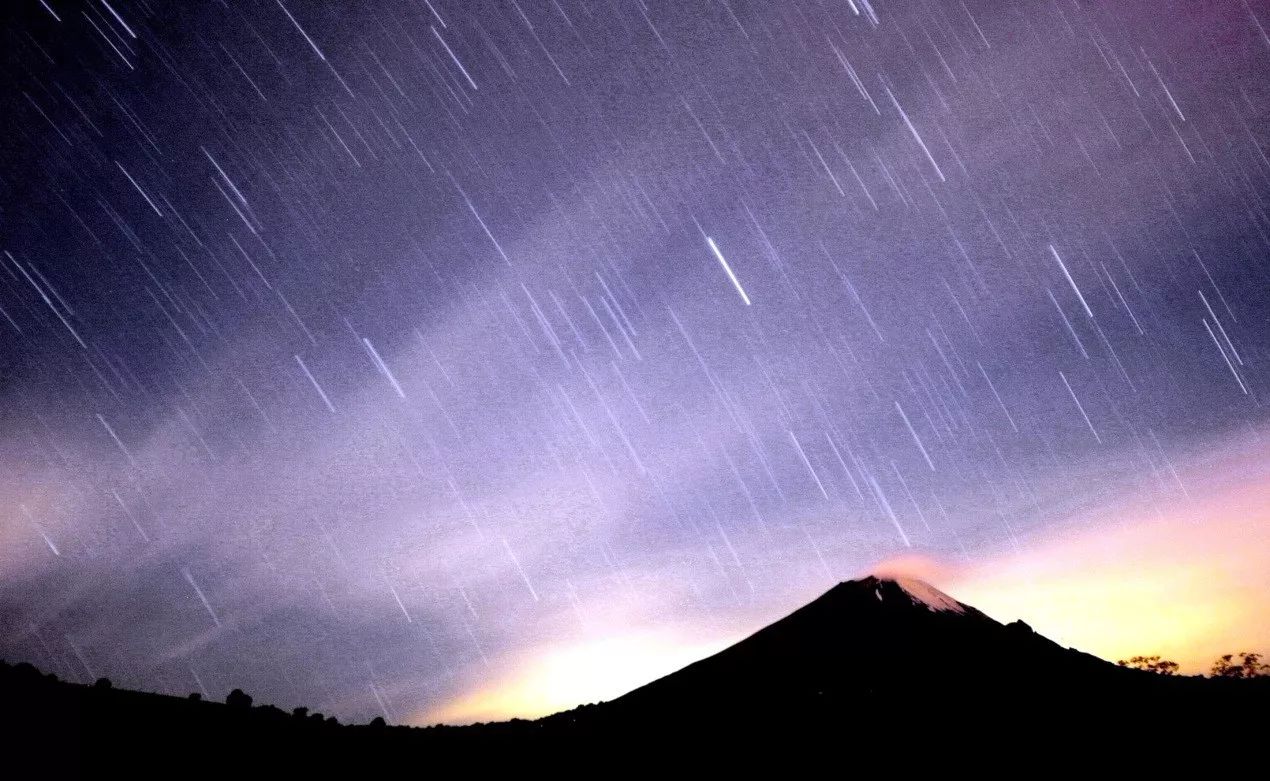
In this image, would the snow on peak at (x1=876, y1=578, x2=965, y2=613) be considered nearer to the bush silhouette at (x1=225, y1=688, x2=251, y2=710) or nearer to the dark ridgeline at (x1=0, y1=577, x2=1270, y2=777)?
the dark ridgeline at (x1=0, y1=577, x2=1270, y2=777)

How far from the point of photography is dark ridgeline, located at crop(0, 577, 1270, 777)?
1132 centimetres

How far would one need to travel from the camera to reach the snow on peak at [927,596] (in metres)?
32.4

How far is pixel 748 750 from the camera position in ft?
61.5

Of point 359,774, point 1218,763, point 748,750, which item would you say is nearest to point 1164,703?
point 1218,763

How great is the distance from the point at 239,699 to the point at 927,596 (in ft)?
111

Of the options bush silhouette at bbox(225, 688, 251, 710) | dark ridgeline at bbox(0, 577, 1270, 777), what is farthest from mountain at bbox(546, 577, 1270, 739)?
bush silhouette at bbox(225, 688, 251, 710)

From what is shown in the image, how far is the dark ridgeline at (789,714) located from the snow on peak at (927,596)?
9.7 inches

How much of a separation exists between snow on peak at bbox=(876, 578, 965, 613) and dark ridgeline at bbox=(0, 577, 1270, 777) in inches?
9.7

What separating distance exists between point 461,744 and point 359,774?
445cm

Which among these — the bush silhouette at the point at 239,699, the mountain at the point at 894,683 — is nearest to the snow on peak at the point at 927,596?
the mountain at the point at 894,683

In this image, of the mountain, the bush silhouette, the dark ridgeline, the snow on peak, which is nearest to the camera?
the dark ridgeline

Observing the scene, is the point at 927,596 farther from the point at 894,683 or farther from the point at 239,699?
the point at 239,699

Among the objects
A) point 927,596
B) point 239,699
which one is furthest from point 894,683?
point 239,699

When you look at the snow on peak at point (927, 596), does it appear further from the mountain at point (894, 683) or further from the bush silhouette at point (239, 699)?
the bush silhouette at point (239, 699)
